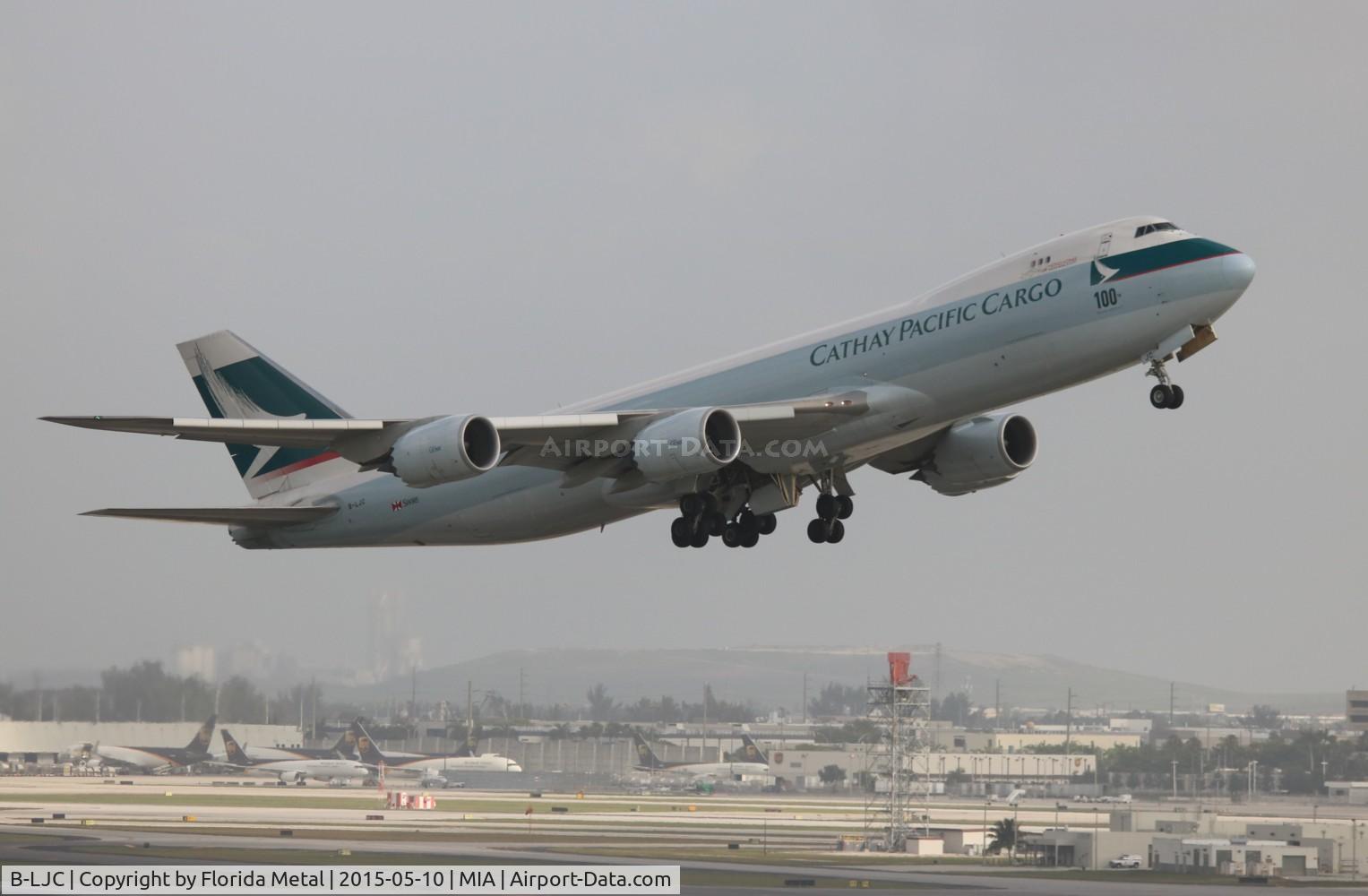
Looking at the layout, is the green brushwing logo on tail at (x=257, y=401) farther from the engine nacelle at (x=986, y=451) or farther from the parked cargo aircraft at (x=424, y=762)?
the parked cargo aircraft at (x=424, y=762)

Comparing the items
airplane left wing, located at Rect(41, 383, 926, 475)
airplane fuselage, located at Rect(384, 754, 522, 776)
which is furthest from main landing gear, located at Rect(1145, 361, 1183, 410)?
airplane fuselage, located at Rect(384, 754, 522, 776)

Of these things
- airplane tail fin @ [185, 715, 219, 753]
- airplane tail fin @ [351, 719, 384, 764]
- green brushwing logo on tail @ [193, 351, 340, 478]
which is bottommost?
airplane tail fin @ [351, 719, 384, 764]

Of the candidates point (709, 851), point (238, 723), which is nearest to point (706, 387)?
point (709, 851)

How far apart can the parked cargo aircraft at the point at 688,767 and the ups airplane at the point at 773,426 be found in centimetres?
7241

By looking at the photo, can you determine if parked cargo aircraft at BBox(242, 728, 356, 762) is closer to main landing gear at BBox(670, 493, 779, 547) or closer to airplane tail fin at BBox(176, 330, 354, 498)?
airplane tail fin at BBox(176, 330, 354, 498)

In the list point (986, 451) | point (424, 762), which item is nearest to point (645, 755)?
point (424, 762)

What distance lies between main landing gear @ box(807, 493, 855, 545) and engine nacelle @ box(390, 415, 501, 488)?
33.4 ft

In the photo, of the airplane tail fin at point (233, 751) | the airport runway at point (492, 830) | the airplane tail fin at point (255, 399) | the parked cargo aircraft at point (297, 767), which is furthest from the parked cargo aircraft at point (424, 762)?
the airplane tail fin at point (255, 399)

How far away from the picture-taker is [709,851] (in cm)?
6675

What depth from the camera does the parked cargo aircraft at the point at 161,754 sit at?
8400cm

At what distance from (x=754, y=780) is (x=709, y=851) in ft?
171

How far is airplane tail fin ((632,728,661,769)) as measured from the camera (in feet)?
386

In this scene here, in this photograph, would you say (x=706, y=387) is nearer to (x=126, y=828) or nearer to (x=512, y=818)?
(x=126, y=828)

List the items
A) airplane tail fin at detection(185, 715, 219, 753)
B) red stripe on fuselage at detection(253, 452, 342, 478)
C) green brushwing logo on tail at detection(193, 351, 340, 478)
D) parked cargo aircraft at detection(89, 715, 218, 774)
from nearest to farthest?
red stripe on fuselage at detection(253, 452, 342, 478) → green brushwing logo on tail at detection(193, 351, 340, 478) → airplane tail fin at detection(185, 715, 219, 753) → parked cargo aircraft at detection(89, 715, 218, 774)
